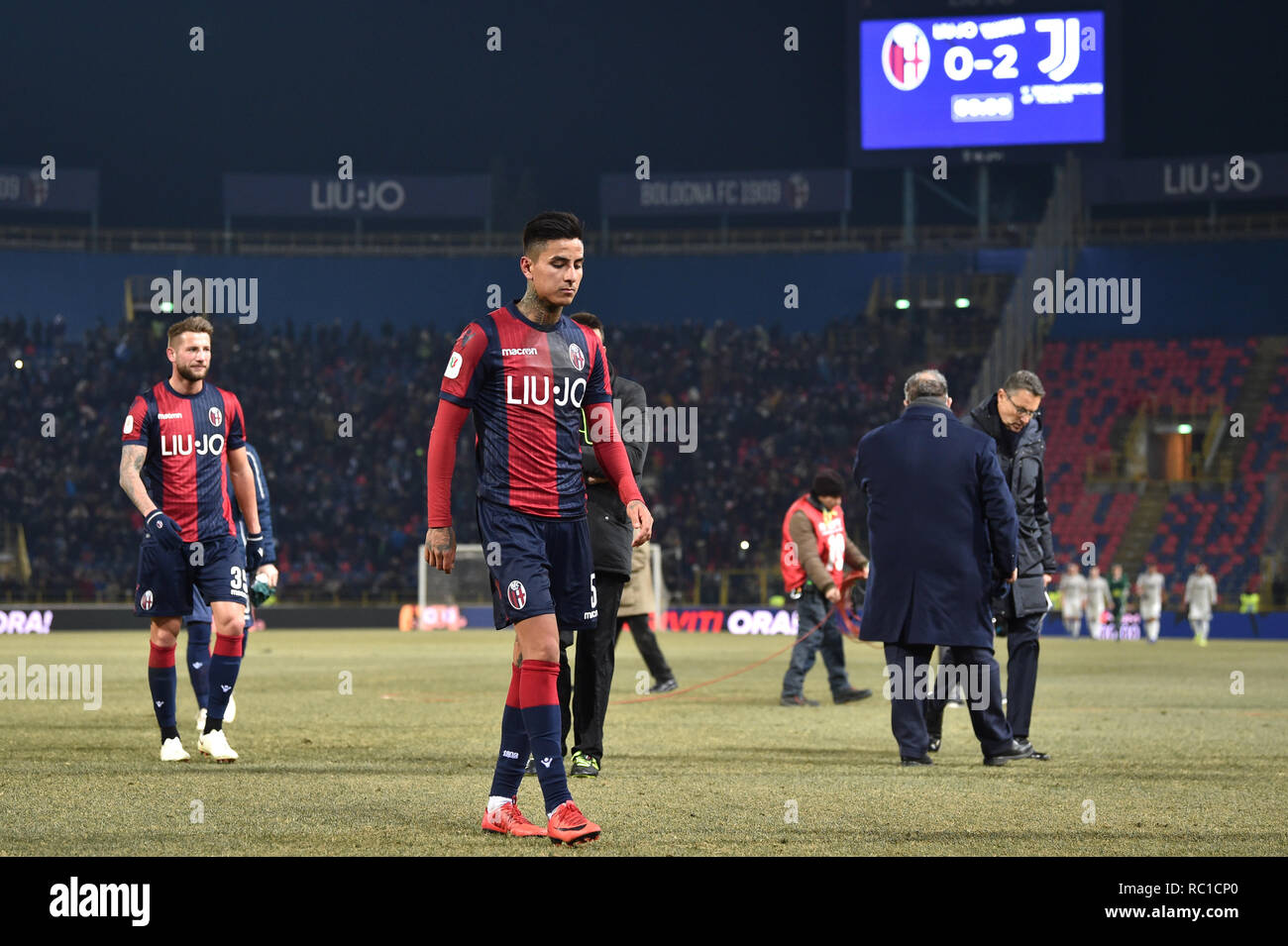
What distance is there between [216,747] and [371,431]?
37296 millimetres

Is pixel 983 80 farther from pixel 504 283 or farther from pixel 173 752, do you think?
pixel 173 752

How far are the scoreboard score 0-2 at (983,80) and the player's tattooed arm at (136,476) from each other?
112 feet

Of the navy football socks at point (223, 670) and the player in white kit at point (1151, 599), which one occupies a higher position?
the navy football socks at point (223, 670)

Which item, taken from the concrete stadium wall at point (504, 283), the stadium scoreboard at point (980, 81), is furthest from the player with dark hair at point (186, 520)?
the concrete stadium wall at point (504, 283)

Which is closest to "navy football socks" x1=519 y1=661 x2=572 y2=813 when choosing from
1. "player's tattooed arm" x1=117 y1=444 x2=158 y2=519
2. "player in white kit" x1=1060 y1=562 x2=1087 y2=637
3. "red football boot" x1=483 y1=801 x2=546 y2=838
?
"red football boot" x1=483 y1=801 x2=546 y2=838

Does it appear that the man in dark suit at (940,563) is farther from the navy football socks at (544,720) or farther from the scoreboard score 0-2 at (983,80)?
the scoreboard score 0-2 at (983,80)

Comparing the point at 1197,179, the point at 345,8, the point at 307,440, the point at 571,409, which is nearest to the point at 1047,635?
the point at 1197,179

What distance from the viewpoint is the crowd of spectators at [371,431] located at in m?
42.8

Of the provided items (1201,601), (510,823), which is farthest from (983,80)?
(510,823)
